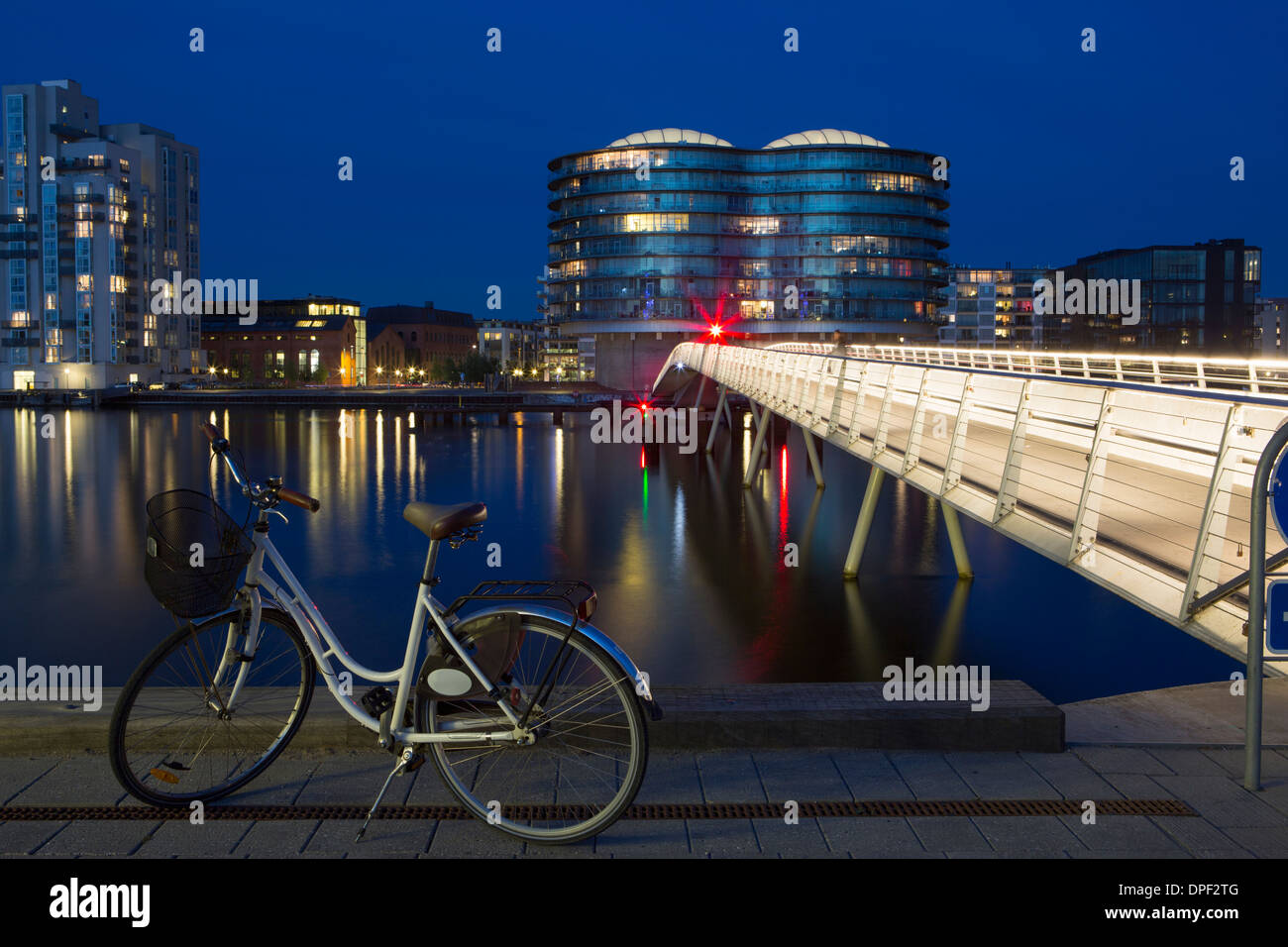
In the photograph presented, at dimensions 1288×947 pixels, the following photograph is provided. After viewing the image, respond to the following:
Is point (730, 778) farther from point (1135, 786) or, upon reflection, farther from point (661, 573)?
point (661, 573)

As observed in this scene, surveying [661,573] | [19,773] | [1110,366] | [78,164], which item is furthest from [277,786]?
[78,164]

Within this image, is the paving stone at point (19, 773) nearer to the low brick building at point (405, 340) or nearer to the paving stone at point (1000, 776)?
the paving stone at point (1000, 776)

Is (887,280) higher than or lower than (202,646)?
higher

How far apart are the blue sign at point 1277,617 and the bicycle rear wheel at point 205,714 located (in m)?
4.72

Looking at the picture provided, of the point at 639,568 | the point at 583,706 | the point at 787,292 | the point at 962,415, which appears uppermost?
the point at 787,292

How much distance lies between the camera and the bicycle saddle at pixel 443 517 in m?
4.82

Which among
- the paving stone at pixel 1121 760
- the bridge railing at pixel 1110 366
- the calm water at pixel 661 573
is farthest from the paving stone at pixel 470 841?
the calm water at pixel 661 573

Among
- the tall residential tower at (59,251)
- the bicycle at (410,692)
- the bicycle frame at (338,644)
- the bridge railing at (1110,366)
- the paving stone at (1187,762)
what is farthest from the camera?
the tall residential tower at (59,251)

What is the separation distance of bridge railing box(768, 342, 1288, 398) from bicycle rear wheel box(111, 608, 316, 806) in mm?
6530
